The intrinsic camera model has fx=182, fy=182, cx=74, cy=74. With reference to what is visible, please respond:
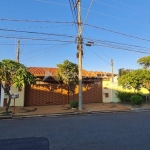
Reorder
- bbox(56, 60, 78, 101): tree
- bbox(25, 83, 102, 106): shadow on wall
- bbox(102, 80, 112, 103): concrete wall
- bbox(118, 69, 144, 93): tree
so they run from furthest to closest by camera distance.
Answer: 1. bbox(102, 80, 112, 103): concrete wall
2. bbox(118, 69, 144, 93): tree
3. bbox(25, 83, 102, 106): shadow on wall
4. bbox(56, 60, 78, 101): tree

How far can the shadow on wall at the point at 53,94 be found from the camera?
15.6m

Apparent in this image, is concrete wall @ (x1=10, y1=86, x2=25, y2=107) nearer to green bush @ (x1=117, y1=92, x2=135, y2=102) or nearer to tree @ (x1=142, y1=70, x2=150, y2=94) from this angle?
green bush @ (x1=117, y1=92, x2=135, y2=102)

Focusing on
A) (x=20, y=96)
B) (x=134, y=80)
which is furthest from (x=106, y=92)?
(x=20, y=96)

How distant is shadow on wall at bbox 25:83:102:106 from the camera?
15648mm

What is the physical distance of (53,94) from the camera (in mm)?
16312

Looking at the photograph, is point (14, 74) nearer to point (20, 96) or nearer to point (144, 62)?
point (20, 96)

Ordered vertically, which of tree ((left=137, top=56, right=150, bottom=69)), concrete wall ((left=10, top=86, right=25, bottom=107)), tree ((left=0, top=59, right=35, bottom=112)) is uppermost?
tree ((left=137, top=56, right=150, bottom=69))

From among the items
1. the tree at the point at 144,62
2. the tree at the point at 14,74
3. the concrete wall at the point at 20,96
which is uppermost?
the tree at the point at 144,62

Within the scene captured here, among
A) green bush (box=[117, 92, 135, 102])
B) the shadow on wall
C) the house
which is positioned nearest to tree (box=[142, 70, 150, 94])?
green bush (box=[117, 92, 135, 102])

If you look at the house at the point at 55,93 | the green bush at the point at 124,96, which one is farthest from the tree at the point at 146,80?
the house at the point at 55,93

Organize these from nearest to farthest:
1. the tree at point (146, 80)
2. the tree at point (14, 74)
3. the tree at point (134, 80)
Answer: the tree at point (14, 74) → the tree at point (146, 80) → the tree at point (134, 80)

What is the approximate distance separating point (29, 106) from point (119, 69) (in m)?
28.3

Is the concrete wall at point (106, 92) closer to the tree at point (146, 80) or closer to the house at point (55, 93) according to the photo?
the house at point (55, 93)

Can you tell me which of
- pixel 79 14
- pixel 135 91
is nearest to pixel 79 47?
pixel 79 14
